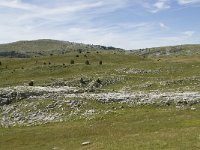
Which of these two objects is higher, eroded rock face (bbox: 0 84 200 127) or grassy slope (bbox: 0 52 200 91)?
grassy slope (bbox: 0 52 200 91)

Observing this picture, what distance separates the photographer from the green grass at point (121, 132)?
103 ft

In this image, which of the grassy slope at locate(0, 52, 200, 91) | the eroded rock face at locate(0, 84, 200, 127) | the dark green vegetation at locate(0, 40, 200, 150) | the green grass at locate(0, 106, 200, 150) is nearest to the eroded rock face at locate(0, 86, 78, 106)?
the eroded rock face at locate(0, 84, 200, 127)

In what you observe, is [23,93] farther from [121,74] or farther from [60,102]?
[121,74]

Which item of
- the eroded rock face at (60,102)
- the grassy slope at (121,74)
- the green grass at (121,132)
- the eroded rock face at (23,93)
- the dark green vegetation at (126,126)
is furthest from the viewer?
the grassy slope at (121,74)

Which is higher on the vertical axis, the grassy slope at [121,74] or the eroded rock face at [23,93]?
the grassy slope at [121,74]

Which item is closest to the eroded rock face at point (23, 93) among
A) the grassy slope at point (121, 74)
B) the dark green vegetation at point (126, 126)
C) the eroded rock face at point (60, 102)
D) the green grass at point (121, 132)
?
the eroded rock face at point (60, 102)

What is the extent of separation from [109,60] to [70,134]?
71369 mm

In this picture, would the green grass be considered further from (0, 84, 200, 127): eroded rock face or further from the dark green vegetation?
(0, 84, 200, 127): eroded rock face

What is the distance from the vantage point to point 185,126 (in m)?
38.6

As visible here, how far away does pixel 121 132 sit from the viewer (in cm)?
3919

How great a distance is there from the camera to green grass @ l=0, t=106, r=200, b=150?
31422 mm

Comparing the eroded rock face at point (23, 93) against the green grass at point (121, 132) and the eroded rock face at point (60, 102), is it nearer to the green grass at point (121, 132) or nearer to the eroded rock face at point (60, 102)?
the eroded rock face at point (60, 102)

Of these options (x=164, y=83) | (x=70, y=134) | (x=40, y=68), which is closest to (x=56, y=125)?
(x=70, y=134)

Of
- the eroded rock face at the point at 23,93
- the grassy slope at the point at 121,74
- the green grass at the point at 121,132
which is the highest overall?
the grassy slope at the point at 121,74
